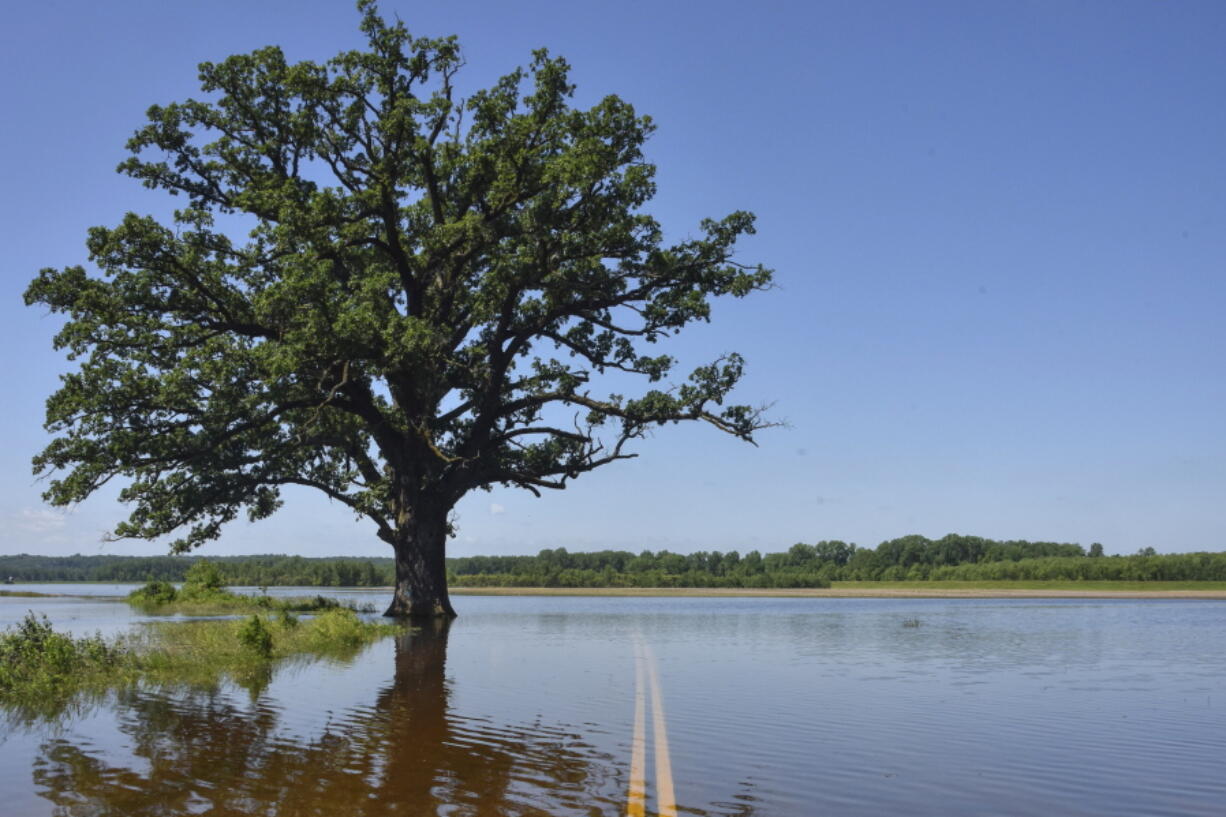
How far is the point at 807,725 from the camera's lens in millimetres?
13258

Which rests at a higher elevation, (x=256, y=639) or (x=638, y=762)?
(x=256, y=639)

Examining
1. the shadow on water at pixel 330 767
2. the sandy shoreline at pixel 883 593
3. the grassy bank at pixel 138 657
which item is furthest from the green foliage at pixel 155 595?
the sandy shoreline at pixel 883 593

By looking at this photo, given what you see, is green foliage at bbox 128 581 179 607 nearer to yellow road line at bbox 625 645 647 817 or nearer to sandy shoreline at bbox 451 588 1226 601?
yellow road line at bbox 625 645 647 817

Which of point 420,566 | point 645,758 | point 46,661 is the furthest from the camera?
point 420,566

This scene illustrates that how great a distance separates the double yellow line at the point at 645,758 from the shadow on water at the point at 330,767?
0.16 m

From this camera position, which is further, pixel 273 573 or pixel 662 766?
pixel 273 573

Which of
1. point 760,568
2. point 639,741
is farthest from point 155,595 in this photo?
point 760,568

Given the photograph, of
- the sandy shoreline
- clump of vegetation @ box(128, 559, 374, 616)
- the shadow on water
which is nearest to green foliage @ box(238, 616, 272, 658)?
the shadow on water

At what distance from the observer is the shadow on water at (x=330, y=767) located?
8.09 meters

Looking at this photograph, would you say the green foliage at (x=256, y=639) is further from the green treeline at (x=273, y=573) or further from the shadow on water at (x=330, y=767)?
the green treeline at (x=273, y=573)

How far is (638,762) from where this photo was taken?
10172 millimetres

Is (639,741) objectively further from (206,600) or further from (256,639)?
(206,600)

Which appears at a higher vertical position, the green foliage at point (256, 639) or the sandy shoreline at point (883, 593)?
the green foliage at point (256, 639)

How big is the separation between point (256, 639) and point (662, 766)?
1333 cm
